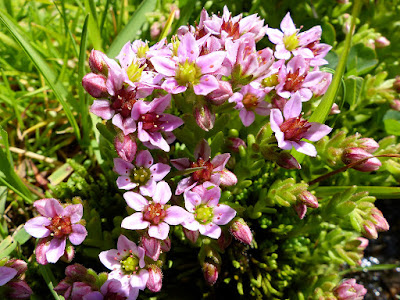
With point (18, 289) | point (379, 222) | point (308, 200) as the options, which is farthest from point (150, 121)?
point (379, 222)

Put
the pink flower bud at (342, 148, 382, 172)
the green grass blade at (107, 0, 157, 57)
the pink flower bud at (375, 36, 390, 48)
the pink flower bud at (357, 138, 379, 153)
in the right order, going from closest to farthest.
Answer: the pink flower bud at (342, 148, 382, 172)
the pink flower bud at (357, 138, 379, 153)
the green grass blade at (107, 0, 157, 57)
the pink flower bud at (375, 36, 390, 48)

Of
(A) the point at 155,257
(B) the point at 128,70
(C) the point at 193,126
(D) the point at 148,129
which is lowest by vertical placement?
(A) the point at 155,257

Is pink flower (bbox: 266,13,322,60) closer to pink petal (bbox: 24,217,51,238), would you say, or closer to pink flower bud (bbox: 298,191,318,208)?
pink flower bud (bbox: 298,191,318,208)

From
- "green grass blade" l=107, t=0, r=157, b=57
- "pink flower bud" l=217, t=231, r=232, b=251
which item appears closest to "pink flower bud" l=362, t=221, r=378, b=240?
"pink flower bud" l=217, t=231, r=232, b=251

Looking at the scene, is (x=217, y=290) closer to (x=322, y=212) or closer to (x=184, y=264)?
(x=184, y=264)

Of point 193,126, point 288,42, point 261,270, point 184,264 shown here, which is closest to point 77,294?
point 184,264

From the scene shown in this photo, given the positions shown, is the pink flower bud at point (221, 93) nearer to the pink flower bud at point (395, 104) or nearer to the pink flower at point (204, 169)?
the pink flower at point (204, 169)

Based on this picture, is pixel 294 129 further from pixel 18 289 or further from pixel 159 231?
pixel 18 289
